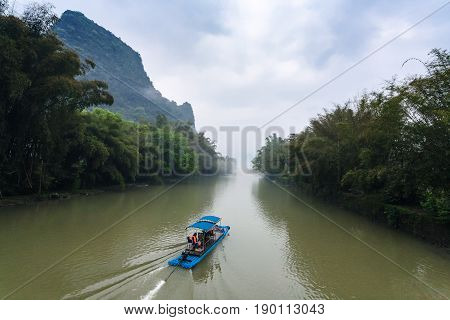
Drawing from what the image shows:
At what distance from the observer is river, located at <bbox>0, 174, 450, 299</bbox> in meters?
9.66

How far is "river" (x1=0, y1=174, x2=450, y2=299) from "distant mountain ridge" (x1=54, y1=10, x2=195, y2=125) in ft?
429

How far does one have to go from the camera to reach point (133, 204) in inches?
1046

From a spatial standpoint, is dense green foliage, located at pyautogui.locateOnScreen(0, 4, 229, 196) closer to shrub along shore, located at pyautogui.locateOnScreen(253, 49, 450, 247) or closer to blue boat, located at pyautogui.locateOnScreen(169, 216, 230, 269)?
blue boat, located at pyautogui.locateOnScreen(169, 216, 230, 269)

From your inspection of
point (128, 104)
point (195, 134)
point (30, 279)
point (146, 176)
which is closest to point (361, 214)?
point (30, 279)

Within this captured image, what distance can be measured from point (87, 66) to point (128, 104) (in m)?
135

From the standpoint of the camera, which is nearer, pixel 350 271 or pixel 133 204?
pixel 350 271

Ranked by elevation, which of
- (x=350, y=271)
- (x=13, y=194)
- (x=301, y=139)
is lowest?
(x=350, y=271)

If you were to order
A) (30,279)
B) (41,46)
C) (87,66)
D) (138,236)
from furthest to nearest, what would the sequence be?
(87,66)
(41,46)
(138,236)
(30,279)

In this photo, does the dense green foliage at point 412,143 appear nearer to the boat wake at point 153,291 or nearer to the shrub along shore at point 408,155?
the shrub along shore at point 408,155

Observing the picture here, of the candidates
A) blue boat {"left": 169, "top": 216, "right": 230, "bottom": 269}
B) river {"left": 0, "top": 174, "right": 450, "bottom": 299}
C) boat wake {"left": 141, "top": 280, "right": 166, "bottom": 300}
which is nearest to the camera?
boat wake {"left": 141, "top": 280, "right": 166, "bottom": 300}

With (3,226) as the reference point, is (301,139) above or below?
above

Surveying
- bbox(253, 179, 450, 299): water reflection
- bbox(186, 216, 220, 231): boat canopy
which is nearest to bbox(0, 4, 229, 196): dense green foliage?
bbox(186, 216, 220, 231): boat canopy

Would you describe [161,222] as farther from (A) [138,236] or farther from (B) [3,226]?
(B) [3,226]

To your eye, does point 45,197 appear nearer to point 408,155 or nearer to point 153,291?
point 153,291
